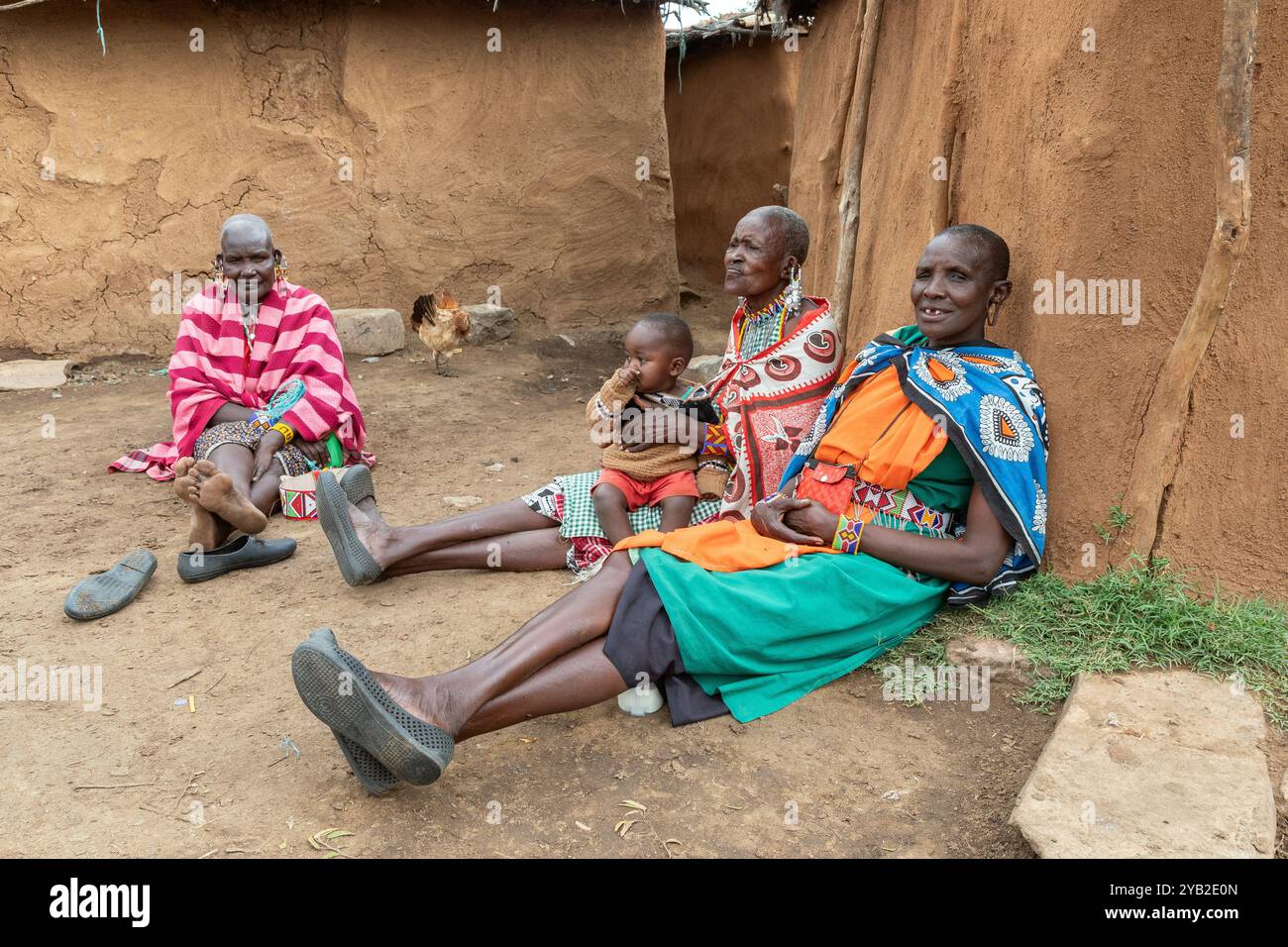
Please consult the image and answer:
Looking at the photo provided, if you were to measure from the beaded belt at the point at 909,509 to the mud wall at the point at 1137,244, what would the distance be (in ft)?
1.47

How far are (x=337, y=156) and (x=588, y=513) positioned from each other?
5.02 m

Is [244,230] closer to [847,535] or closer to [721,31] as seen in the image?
[847,535]

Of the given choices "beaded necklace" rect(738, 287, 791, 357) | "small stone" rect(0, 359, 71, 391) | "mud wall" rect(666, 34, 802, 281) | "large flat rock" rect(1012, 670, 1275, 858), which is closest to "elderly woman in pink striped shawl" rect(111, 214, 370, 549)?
"small stone" rect(0, 359, 71, 391)

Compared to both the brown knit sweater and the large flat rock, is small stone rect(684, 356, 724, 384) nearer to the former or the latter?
the brown knit sweater

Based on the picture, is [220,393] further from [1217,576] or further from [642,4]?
[642,4]

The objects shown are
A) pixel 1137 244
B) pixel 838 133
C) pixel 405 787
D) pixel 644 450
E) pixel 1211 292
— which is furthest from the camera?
pixel 838 133

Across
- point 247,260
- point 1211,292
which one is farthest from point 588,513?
point 247,260

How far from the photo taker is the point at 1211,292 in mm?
2590

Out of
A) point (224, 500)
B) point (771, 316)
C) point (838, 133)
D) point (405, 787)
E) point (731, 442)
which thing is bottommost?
point (405, 787)

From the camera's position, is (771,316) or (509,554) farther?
(509,554)

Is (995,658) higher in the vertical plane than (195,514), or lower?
lower

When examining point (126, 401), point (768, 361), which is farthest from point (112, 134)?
point (768, 361)

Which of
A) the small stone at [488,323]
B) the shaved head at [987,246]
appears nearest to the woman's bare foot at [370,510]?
the shaved head at [987,246]

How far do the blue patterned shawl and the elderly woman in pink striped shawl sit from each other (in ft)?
9.64
